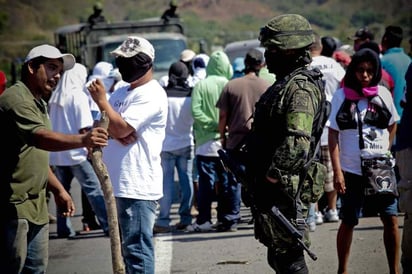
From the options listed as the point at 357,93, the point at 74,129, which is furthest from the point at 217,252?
the point at 357,93

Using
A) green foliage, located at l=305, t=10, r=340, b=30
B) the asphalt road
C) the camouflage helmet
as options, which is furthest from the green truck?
green foliage, located at l=305, t=10, r=340, b=30

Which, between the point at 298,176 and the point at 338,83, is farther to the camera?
the point at 338,83

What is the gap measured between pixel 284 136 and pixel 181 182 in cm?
622

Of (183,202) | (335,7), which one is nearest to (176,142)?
(183,202)

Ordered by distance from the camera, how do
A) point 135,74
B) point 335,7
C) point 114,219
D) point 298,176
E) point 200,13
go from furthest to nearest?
point 200,13 < point 335,7 < point 135,74 < point 114,219 < point 298,176

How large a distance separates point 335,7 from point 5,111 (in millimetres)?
37770

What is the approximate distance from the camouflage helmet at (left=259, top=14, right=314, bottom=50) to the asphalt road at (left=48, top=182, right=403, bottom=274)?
3192 millimetres

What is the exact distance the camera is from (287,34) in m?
5.87

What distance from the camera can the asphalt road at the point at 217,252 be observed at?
895cm

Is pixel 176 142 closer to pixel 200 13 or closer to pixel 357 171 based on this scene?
pixel 357 171

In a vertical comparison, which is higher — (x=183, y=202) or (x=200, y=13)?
(x=183, y=202)

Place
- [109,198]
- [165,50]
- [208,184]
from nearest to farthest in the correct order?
[109,198]
[208,184]
[165,50]

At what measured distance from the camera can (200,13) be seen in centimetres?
→ 5581

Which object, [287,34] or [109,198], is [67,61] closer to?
[109,198]
